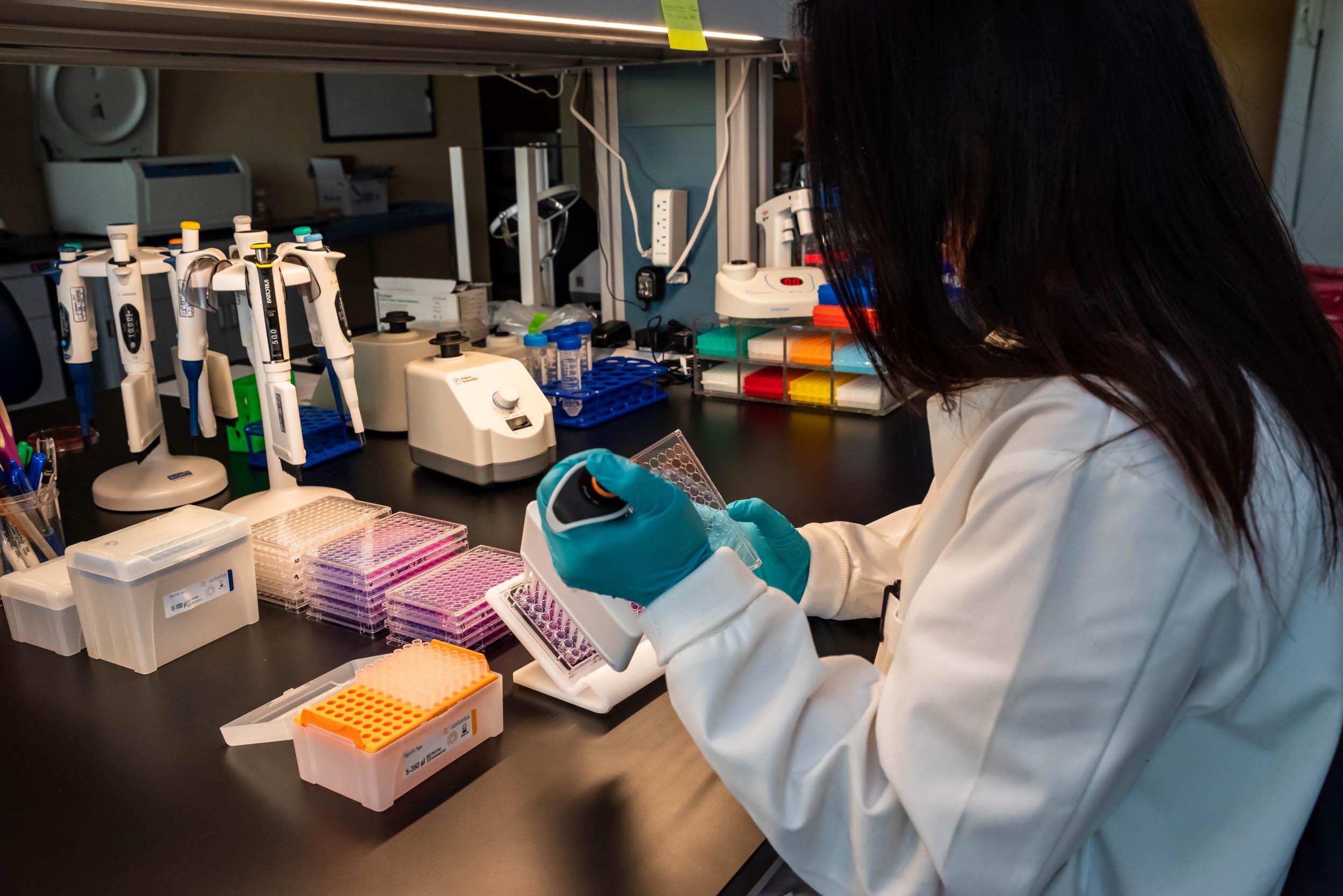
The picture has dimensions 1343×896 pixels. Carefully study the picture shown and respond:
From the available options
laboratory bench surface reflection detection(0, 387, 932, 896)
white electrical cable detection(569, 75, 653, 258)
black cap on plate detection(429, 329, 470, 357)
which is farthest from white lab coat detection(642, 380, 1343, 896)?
white electrical cable detection(569, 75, 653, 258)

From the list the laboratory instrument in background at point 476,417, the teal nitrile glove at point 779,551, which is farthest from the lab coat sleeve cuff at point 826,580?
the laboratory instrument in background at point 476,417

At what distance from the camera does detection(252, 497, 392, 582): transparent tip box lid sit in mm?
1089

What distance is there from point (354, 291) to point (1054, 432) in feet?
17.3

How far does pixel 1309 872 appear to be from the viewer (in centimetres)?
67

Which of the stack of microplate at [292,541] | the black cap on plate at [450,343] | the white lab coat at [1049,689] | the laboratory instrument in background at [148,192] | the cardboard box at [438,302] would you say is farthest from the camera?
the laboratory instrument in background at [148,192]

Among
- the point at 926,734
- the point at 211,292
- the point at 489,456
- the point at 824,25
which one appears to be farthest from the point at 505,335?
the point at 926,734

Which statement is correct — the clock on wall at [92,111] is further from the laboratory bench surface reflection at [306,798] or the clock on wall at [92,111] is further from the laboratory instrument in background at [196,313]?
the laboratory bench surface reflection at [306,798]

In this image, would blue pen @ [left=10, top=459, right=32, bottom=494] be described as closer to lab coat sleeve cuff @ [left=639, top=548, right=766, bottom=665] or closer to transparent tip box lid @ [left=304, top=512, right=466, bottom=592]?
transparent tip box lid @ [left=304, top=512, right=466, bottom=592]

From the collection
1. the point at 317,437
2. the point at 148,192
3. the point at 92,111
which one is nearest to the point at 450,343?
the point at 317,437

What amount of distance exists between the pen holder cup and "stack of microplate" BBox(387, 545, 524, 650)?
0.42 meters

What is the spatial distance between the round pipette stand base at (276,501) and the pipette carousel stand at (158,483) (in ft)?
0.38

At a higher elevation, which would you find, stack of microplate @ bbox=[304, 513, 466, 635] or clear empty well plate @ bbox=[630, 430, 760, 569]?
clear empty well plate @ bbox=[630, 430, 760, 569]

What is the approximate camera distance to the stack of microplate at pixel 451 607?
970 millimetres

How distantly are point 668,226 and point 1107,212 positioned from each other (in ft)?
5.39
